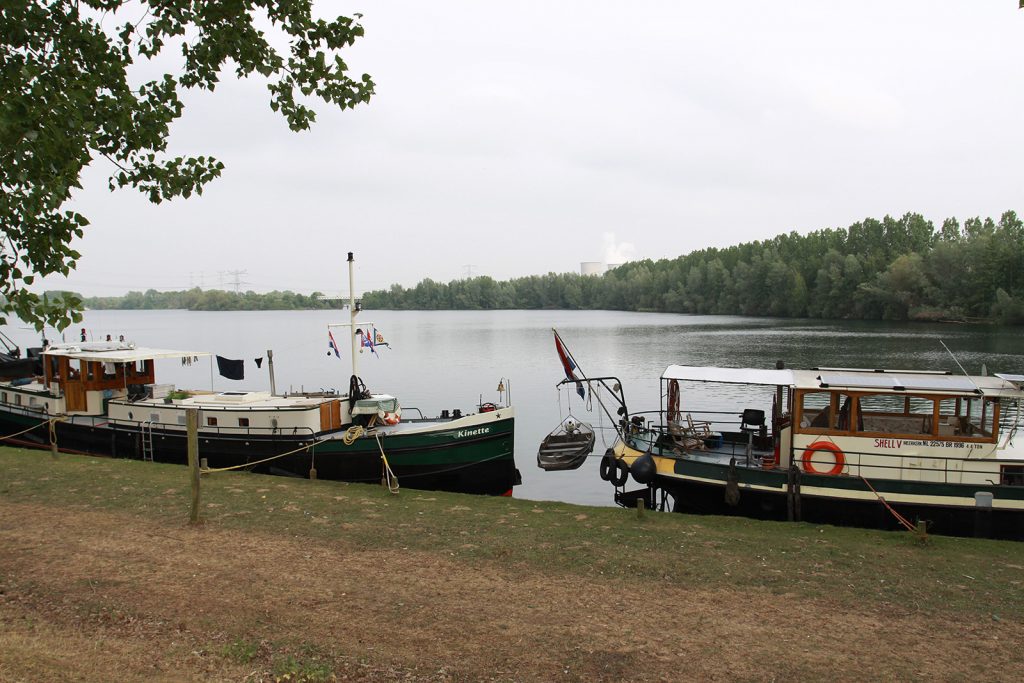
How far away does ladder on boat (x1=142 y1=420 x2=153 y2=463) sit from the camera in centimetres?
2289

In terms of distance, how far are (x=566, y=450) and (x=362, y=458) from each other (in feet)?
18.2

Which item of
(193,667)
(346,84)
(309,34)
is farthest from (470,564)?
(309,34)

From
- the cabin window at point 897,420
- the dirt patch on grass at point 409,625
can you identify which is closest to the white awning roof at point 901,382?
the cabin window at point 897,420

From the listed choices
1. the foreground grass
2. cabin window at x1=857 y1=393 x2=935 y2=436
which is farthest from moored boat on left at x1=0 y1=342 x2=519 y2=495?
cabin window at x1=857 y1=393 x2=935 y2=436

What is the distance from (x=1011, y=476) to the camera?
15945mm

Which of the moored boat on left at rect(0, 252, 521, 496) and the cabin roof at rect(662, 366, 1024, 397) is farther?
the moored boat on left at rect(0, 252, 521, 496)

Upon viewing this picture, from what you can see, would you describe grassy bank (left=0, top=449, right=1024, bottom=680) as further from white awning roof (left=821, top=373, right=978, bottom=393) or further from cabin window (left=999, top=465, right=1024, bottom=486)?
white awning roof (left=821, top=373, right=978, bottom=393)

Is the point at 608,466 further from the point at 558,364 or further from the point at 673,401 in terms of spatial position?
the point at 558,364

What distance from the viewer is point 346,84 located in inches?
417

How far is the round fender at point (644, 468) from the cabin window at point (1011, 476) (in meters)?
7.08

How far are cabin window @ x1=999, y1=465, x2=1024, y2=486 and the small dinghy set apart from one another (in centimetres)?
947

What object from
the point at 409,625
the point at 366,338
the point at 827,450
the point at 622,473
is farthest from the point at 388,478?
the point at 827,450

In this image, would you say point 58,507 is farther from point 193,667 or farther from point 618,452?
point 618,452

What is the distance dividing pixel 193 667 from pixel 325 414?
1431 cm
